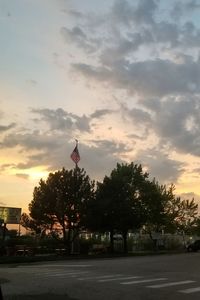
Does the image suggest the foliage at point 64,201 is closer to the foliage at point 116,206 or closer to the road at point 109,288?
the foliage at point 116,206

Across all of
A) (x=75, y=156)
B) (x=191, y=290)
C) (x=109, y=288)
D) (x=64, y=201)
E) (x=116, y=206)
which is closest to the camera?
(x=191, y=290)

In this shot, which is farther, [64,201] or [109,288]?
[64,201]

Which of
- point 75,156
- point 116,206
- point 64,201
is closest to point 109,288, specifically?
point 75,156

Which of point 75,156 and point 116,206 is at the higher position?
point 75,156

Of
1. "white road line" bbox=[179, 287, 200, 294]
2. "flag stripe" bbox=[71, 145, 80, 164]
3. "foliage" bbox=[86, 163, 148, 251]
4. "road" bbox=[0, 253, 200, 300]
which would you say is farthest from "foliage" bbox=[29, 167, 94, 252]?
"white road line" bbox=[179, 287, 200, 294]

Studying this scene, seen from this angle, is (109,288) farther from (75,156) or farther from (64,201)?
(64,201)

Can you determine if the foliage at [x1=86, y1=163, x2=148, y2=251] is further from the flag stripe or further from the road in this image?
the road

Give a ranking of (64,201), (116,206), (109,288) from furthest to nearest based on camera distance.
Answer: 1. (116,206)
2. (64,201)
3. (109,288)

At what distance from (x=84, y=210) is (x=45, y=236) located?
8706 mm

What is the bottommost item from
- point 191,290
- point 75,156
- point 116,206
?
point 191,290

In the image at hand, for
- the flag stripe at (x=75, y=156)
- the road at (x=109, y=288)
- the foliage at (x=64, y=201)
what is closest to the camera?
the road at (x=109, y=288)

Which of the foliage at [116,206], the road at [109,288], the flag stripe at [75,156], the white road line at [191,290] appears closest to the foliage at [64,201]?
the foliage at [116,206]

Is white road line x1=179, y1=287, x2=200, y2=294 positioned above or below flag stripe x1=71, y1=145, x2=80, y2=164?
below

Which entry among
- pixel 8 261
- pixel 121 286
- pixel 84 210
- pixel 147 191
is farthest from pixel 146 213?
pixel 121 286
